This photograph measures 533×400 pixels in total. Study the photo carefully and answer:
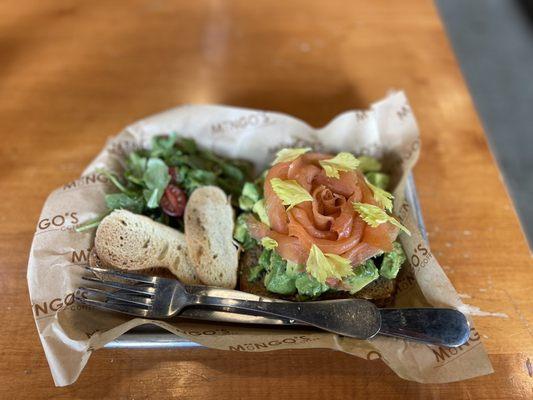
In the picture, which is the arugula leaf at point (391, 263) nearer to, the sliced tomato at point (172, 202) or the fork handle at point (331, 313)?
the fork handle at point (331, 313)

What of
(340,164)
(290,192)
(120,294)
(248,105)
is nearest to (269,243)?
(290,192)

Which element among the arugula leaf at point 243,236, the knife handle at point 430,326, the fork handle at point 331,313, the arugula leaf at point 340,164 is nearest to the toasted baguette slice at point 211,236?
the arugula leaf at point 243,236

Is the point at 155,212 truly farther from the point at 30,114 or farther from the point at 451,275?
the point at 451,275

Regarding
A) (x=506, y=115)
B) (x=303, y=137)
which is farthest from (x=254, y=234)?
(x=506, y=115)

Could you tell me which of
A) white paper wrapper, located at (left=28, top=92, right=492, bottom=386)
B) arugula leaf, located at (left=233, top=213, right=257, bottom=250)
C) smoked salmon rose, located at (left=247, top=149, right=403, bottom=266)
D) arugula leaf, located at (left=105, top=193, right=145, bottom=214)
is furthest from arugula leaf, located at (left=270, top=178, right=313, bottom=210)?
arugula leaf, located at (left=105, top=193, right=145, bottom=214)

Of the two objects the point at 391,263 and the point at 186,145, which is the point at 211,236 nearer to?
the point at 186,145

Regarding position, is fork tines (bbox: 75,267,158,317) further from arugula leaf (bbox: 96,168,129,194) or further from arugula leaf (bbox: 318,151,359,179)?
arugula leaf (bbox: 318,151,359,179)
